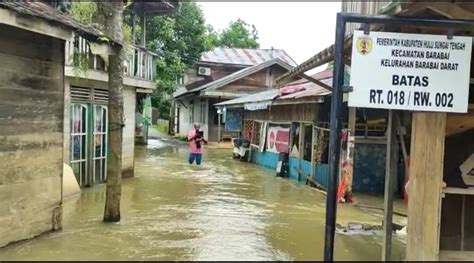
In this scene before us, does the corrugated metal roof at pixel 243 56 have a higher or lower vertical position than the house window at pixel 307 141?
higher

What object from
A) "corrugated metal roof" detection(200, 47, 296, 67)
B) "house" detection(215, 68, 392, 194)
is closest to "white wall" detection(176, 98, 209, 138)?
"corrugated metal roof" detection(200, 47, 296, 67)

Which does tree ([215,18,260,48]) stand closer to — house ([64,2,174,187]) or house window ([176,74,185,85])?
house window ([176,74,185,85])

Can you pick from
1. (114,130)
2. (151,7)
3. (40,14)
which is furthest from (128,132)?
(40,14)

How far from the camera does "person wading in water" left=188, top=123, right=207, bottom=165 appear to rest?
1880cm

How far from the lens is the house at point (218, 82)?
31.5m

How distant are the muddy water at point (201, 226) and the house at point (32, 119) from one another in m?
0.41

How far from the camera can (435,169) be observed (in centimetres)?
538

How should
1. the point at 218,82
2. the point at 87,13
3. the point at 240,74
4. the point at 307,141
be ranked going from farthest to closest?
the point at 240,74, the point at 218,82, the point at 307,141, the point at 87,13

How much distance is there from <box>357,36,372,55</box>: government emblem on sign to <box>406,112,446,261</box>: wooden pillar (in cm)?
100

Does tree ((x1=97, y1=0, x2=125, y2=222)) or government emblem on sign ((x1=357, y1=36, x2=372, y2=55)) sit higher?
government emblem on sign ((x1=357, y1=36, x2=372, y2=55))

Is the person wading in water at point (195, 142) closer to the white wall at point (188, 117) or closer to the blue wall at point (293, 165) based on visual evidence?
the blue wall at point (293, 165)

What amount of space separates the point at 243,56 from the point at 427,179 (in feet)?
116

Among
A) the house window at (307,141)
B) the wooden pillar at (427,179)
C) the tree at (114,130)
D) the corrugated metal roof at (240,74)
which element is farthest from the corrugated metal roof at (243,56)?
the wooden pillar at (427,179)

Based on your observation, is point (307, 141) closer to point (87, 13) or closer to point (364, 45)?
point (87, 13)
